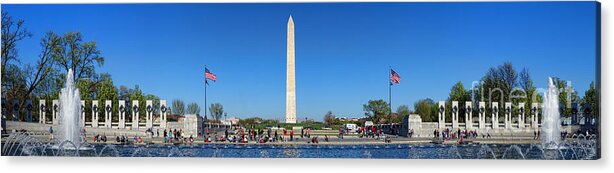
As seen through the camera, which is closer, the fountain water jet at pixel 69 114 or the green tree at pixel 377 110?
the fountain water jet at pixel 69 114

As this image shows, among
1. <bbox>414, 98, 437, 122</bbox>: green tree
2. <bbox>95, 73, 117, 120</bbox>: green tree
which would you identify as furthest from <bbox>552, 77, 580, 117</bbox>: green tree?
<bbox>95, 73, 117, 120</bbox>: green tree

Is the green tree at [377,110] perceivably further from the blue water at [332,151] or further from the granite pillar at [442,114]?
the blue water at [332,151]

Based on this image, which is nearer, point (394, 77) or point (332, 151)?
point (332, 151)

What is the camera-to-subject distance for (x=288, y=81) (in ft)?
133

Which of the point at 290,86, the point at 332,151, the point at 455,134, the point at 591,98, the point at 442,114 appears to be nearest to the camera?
the point at 591,98

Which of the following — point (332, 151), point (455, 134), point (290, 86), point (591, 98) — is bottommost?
point (332, 151)

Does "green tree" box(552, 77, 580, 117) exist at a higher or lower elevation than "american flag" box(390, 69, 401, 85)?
lower

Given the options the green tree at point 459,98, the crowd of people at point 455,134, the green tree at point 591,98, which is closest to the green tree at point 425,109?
the green tree at point 459,98

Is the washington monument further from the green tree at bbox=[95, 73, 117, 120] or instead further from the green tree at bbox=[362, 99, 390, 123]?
the green tree at bbox=[95, 73, 117, 120]

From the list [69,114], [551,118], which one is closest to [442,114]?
[551,118]

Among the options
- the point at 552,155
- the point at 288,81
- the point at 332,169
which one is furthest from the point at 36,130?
the point at 288,81

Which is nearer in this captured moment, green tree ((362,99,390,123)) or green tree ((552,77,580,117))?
green tree ((552,77,580,117))

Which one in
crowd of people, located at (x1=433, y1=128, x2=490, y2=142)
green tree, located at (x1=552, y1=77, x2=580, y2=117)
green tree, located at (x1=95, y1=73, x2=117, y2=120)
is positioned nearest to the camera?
green tree, located at (x1=552, y1=77, x2=580, y2=117)

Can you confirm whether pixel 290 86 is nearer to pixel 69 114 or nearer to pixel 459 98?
pixel 459 98
